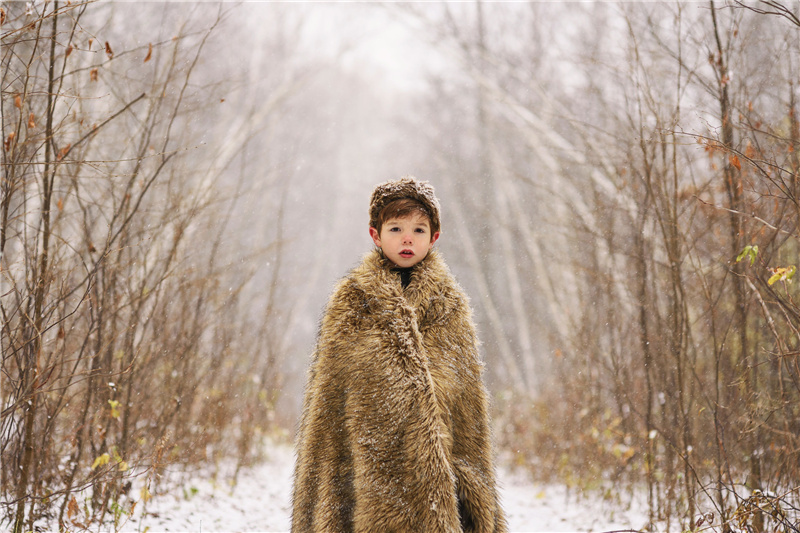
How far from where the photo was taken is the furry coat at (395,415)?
2.12 meters

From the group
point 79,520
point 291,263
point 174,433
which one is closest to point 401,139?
point 291,263

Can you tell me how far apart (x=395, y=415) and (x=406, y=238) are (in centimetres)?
66

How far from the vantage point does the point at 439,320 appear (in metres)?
2.39

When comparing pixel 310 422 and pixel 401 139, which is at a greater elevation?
pixel 401 139

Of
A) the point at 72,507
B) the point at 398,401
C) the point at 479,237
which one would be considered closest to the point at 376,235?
the point at 398,401

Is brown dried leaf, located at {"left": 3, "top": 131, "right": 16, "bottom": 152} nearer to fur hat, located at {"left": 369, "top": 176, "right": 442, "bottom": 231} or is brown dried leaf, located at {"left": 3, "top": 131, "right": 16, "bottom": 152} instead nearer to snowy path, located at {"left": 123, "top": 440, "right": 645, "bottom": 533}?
fur hat, located at {"left": 369, "top": 176, "right": 442, "bottom": 231}

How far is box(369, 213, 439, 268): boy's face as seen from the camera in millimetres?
2404

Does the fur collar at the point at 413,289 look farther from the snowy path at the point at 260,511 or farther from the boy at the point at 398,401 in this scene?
the snowy path at the point at 260,511

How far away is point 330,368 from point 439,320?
0.44 m

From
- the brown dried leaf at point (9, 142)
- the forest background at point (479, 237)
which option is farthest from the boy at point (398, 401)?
the brown dried leaf at point (9, 142)

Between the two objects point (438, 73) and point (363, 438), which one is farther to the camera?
point (438, 73)

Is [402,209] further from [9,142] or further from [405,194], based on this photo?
[9,142]

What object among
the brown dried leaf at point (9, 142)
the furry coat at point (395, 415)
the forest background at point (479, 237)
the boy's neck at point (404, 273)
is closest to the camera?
the furry coat at point (395, 415)

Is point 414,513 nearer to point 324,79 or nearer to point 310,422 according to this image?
point 310,422
